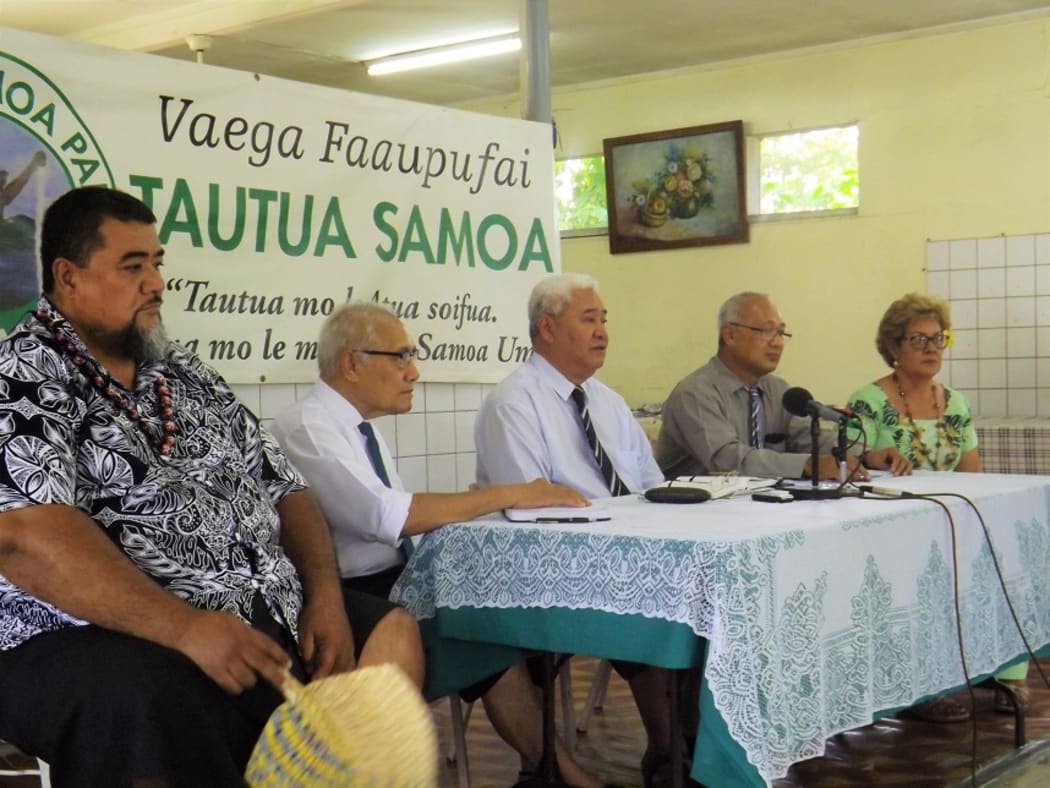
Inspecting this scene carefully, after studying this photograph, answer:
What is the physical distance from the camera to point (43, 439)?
2189mm

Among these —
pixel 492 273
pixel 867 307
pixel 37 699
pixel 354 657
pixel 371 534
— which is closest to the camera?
pixel 37 699

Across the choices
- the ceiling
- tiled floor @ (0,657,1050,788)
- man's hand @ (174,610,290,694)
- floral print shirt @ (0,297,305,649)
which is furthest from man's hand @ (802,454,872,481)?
the ceiling

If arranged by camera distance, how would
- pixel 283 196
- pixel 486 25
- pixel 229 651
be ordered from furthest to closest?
pixel 486 25 → pixel 283 196 → pixel 229 651

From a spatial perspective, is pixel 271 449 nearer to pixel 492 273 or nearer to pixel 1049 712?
pixel 492 273

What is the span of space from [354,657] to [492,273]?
2206 millimetres

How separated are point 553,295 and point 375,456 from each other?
765 millimetres

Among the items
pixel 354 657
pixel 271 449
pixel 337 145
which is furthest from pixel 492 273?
pixel 354 657

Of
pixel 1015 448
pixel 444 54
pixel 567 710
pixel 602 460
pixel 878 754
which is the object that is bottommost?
pixel 878 754

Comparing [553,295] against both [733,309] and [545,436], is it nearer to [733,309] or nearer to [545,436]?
[545,436]

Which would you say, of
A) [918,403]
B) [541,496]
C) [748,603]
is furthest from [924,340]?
[748,603]

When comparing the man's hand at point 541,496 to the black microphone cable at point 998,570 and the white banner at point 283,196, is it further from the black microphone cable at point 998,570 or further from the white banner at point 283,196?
the white banner at point 283,196

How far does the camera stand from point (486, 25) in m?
6.40

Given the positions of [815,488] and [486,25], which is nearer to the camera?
[815,488]

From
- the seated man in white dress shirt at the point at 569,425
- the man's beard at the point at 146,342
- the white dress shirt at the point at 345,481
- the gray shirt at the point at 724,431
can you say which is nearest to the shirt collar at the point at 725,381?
the gray shirt at the point at 724,431
